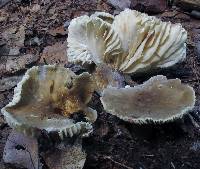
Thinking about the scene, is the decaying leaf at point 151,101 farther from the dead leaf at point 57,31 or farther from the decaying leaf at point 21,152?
the dead leaf at point 57,31

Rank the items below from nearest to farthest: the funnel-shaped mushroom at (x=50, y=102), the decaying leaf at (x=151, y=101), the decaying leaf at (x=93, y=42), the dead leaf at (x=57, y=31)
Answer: the funnel-shaped mushroom at (x=50, y=102) < the decaying leaf at (x=151, y=101) < the decaying leaf at (x=93, y=42) < the dead leaf at (x=57, y=31)

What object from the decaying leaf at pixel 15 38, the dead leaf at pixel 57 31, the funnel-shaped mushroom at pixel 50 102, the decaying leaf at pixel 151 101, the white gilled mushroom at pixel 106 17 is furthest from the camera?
the dead leaf at pixel 57 31

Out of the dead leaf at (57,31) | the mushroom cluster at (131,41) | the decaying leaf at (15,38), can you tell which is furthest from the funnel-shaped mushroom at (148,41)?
the decaying leaf at (15,38)

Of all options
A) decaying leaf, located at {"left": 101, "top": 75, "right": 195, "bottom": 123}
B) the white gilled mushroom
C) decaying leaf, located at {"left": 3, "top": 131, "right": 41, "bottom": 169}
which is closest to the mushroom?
decaying leaf, located at {"left": 101, "top": 75, "right": 195, "bottom": 123}

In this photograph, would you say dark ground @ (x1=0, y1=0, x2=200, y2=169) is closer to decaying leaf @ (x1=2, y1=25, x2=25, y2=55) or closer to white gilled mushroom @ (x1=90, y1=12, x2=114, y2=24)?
decaying leaf @ (x1=2, y1=25, x2=25, y2=55)

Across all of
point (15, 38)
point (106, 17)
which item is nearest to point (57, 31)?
point (15, 38)

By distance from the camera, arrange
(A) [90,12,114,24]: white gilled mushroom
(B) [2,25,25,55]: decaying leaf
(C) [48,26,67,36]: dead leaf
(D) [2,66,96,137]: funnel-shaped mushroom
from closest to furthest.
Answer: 1. (D) [2,66,96,137]: funnel-shaped mushroom
2. (A) [90,12,114,24]: white gilled mushroom
3. (B) [2,25,25,55]: decaying leaf
4. (C) [48,26,67,36]: dead leaf

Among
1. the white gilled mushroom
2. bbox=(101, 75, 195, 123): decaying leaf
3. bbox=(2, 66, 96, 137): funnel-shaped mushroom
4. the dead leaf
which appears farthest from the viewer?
the dead leaf

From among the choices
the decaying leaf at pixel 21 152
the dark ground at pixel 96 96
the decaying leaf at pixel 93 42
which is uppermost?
the decaying leaf at pixel 93 42
